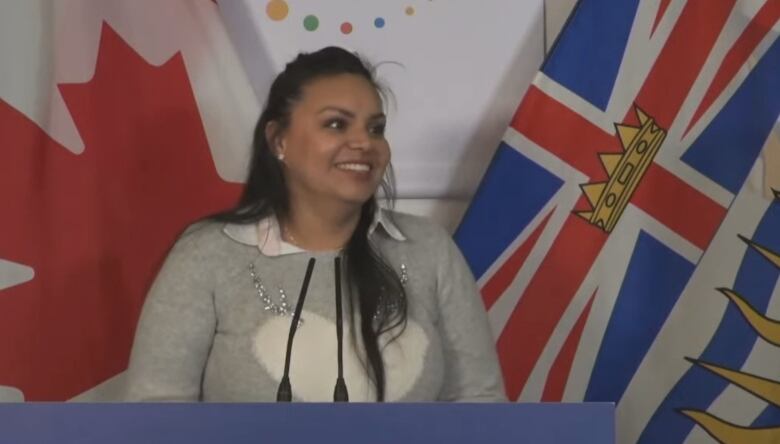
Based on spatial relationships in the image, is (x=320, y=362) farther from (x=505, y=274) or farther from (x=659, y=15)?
(x=659, y=15)

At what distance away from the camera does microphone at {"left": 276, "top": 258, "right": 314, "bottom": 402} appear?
1.22 metres

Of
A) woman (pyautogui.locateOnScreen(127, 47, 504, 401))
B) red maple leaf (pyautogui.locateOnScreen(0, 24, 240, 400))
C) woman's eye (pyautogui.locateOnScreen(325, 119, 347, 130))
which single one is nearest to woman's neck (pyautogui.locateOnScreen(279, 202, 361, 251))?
woman (pyautogui.locateOnScreen(127, 47, 504, 401))

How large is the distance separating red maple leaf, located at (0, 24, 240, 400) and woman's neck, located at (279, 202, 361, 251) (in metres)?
0.40

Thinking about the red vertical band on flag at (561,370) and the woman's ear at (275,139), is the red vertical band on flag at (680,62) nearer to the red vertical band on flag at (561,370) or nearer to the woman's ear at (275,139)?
the red vertical band on flag at (561,370)

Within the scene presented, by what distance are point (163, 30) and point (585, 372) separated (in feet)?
2.99

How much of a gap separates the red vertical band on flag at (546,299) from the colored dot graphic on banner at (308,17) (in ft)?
1.51

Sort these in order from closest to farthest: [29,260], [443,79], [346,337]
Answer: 1. [346,337]
2. [29,260]
3. [443,79]

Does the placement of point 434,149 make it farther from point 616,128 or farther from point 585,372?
point 585,372

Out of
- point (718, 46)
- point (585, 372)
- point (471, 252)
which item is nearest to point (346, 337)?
point (471, 252)

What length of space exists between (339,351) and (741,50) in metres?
0.94

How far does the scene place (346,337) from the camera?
1301mm

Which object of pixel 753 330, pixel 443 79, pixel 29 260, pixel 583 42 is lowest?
pixel 29 260

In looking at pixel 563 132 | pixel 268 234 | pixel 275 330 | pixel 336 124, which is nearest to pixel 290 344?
pixel 275 330

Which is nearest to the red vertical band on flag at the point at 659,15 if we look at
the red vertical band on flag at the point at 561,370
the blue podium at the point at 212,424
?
the red vertical band on flag at the point at 561,370
